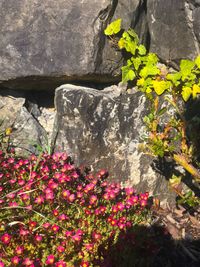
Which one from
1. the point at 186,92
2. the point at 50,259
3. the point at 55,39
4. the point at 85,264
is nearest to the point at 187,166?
the point at 186,92

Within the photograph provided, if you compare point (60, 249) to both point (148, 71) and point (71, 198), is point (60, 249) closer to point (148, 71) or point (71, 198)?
point (71, 198)

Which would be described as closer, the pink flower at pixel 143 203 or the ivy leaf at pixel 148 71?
the pink flower at pixel 143 203

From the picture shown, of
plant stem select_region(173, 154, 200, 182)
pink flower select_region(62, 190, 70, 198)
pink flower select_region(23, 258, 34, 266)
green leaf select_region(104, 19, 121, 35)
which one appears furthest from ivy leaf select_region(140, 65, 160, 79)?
pink flower select_region(23, 258, 34, 266)

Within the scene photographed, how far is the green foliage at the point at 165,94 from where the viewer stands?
4090 millimetres

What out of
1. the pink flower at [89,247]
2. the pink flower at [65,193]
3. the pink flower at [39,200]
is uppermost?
the pink flower at [65,193]

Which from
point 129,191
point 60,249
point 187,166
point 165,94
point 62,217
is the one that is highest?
point 165,94

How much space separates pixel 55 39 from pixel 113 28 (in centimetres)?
65

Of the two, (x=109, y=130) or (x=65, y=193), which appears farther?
(x=109, y=130)

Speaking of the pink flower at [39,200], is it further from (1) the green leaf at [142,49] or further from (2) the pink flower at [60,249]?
(1) the green leaf at [142,49]

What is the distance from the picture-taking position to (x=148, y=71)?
4367 millimetres

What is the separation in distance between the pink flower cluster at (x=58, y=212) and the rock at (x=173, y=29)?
152 cm

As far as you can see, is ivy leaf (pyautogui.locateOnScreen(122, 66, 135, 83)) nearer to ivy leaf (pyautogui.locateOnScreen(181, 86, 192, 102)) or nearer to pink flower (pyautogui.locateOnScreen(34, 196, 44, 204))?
ivy leaf (pyautogui.locateOnScreen(181, 86, 192, 102))

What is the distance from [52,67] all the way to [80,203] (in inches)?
59.9

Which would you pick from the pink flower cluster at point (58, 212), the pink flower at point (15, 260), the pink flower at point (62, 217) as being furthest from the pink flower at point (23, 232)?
the pink flower at point (62, 217)
